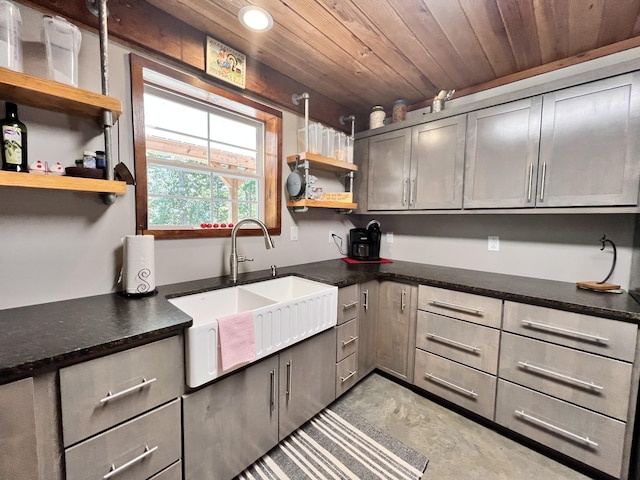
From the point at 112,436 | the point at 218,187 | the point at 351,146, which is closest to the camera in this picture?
the point at 112,436

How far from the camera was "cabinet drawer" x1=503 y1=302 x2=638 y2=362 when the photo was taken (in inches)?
47.9

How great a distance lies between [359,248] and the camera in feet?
8.29

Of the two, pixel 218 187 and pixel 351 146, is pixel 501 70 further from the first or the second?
pixel 218 187

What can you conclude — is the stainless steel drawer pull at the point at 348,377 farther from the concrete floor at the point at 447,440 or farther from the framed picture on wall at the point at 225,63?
the framed picture on wall at the point at 225,63

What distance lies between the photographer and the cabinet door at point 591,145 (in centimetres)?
139

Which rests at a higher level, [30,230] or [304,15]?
[304,15]

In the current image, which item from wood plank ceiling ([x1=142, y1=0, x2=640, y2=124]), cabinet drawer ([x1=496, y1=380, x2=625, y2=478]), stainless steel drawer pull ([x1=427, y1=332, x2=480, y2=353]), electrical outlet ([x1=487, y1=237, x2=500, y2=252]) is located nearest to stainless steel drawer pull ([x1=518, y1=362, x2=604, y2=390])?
cabinet drawer ([x1=496, y1=380, x2=625, y2=478])

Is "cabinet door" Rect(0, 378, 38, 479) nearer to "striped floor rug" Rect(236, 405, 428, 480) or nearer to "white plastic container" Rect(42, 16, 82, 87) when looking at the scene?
"striped floor rug" Rect(236, 405, 428, 480)

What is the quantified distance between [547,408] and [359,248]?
63.4 inches

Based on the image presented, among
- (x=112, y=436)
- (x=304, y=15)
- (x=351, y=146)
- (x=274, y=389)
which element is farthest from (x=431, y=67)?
(x=112, y=436)

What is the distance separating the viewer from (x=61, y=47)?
1067 mm

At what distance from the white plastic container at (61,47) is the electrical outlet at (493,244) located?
263cm

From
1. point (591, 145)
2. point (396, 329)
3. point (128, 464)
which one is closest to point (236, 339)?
point (128, 464)

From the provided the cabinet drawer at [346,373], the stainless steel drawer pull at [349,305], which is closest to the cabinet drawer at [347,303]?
the stainless steel drawer pull at [349,305]
